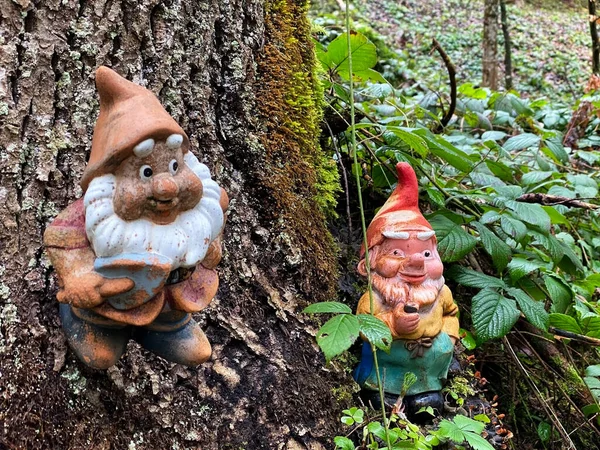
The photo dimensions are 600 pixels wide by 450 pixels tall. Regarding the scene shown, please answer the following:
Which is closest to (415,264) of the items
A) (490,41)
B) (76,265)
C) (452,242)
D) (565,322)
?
(452,242)

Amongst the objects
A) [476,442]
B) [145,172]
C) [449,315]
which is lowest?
[476,442]

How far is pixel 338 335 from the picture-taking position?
130cm

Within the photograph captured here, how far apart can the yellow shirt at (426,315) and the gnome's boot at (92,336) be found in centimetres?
87

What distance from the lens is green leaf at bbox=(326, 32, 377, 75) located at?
88.1 inches

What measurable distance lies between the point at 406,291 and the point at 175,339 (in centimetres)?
81

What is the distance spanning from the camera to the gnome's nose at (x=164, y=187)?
1.00 m

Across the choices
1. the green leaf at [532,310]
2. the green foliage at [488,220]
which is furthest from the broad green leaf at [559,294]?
the green leaf at [532,310]

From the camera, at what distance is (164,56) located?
153 cm

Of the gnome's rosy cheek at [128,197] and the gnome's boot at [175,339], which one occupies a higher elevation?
the gnome's rosy cheek at [128,197]

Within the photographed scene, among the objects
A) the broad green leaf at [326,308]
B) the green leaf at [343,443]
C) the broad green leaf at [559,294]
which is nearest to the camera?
the broad green leaf at [326,308]

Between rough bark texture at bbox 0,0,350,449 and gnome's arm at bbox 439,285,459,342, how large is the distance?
15.1 inches

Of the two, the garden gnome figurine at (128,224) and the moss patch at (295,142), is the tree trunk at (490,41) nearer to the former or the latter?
the moss patch at (295,142)

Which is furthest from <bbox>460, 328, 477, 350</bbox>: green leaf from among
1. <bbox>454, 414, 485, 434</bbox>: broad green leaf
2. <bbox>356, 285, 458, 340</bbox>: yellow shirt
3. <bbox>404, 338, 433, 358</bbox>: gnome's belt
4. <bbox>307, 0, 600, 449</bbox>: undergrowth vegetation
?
<bbox>454, 414, 485, 434</bbox>: broad green leaf

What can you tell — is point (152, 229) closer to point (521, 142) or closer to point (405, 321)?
point (405, 321)
